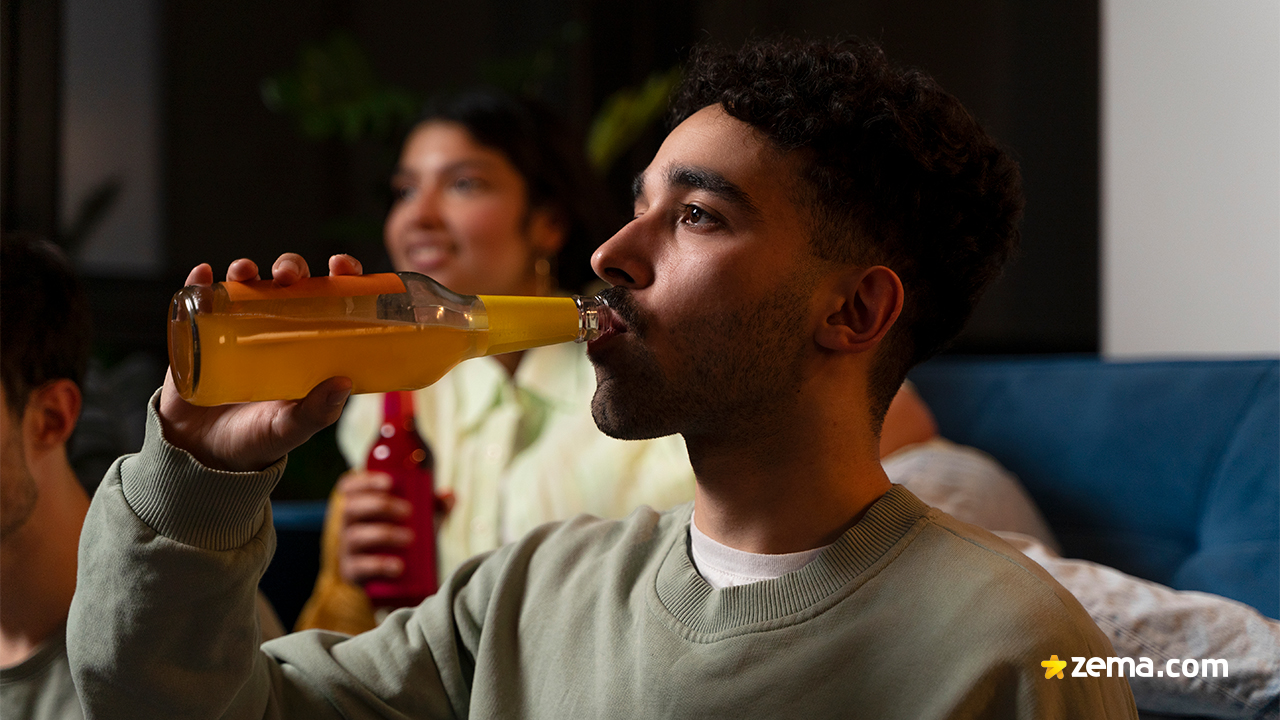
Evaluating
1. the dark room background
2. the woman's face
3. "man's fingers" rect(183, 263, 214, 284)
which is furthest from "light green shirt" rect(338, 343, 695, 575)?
"man's fingers" rect(183, 263, 214, 284)

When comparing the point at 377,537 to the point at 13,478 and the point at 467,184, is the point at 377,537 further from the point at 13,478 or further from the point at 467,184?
the point at 467,184

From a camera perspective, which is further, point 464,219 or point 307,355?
point 464,219

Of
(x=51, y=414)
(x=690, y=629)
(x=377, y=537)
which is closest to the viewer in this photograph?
(x=690, y=629)

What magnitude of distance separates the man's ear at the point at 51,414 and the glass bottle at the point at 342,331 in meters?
0.29

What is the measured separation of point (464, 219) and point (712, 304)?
1.28m

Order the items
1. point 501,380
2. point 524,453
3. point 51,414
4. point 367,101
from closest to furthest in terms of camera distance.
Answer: point 51,414, point 524,453, point 501,380, point 367,101

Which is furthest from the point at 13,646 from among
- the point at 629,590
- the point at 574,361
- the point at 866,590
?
the point at 574,361

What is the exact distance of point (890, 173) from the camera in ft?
2.96

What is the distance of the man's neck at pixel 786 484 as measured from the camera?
0.86 metres

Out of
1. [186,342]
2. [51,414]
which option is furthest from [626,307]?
[51,414]

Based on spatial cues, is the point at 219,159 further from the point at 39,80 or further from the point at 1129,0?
the point at 1129,0

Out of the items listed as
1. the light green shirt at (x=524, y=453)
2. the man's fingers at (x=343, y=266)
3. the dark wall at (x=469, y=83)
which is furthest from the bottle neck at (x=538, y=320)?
the dark wall at (x=469, y=83)

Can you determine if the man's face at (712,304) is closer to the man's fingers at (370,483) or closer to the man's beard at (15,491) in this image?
the man's beard at (15,491)

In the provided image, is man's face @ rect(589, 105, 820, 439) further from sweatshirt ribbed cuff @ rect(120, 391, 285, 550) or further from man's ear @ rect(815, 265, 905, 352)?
sweatshirt ribbed cuff @ rect(120, 391, 285, 550)
